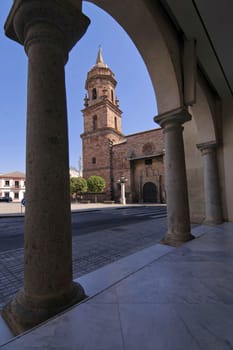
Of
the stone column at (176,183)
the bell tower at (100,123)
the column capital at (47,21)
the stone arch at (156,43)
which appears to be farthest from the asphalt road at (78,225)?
the bell tower at (100,123)

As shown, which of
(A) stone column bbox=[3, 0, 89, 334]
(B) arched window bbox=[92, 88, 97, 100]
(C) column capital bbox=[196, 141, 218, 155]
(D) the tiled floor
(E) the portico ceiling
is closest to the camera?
(D) the tiled floor

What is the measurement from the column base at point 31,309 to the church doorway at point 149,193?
26.1 m

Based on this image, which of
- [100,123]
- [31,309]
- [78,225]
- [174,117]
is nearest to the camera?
[31,309]

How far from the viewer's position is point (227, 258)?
2859 millimetres

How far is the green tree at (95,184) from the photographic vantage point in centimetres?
2827

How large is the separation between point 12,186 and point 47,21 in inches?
2084

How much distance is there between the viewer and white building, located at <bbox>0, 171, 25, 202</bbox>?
1842 inches

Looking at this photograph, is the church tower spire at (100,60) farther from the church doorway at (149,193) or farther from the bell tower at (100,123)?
the church doorway at (149,193)

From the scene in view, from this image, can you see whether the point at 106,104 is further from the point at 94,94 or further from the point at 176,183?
the point at 176,183

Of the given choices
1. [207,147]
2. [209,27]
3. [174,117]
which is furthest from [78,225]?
[209,27]

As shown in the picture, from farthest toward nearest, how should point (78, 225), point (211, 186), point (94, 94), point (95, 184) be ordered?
point (94, 94), point (95, 184), point (78, 225), point (211, 186)

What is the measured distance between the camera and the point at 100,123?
103 ft

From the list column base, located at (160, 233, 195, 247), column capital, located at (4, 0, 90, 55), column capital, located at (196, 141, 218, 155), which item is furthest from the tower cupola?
column capital, located at (4, 0, 90, 55)

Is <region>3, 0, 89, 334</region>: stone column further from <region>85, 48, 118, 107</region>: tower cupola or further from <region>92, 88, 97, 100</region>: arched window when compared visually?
<region>92, 88, 97, 100</region>: arched window
